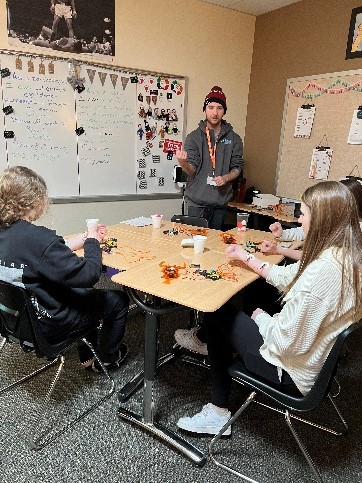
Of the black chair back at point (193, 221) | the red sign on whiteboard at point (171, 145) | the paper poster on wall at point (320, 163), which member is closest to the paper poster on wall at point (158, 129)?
the red sign on whiteboard at point (171, 145)

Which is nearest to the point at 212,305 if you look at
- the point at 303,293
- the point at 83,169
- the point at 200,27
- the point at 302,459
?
the point at 303,293

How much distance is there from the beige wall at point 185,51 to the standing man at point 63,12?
424 millimetres

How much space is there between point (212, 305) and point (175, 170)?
2.85 metres

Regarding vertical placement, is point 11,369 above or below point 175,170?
below

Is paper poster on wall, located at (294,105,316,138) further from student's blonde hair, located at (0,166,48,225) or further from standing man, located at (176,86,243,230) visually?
student's blonde hair, located at (0,166,48,225)

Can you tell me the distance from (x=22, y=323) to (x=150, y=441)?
818mm

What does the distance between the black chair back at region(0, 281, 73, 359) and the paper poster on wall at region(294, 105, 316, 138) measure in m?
3.18

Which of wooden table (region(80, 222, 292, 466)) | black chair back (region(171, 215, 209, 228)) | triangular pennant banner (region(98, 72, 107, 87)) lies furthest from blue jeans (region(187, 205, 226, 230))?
triangular pennant banner (region(98, 72, 107, 87))

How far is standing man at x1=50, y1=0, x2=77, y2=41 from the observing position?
10.0 feet

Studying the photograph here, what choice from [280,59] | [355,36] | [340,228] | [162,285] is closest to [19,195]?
[162,285]

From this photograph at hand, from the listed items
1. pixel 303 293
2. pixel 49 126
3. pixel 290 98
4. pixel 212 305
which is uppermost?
pixel 290 98

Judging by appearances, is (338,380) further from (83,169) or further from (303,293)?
(83,169)

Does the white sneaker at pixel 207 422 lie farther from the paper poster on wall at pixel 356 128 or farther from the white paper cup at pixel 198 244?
the paper poster on wall at pixel 356 128

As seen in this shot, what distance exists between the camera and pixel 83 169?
11.5ft
